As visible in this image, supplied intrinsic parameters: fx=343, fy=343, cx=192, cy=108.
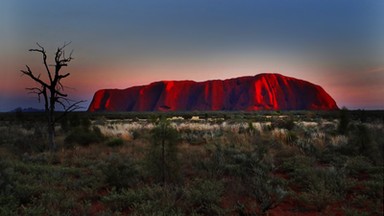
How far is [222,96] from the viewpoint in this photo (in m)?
133

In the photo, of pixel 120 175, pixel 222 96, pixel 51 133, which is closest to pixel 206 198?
pixel 120 175

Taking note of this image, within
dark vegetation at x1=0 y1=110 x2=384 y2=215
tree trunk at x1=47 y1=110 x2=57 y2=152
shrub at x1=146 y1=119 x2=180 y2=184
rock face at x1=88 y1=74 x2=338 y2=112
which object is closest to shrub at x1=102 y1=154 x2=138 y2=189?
dark vegetation at x1=0 y1=110 x2=384 y2=215

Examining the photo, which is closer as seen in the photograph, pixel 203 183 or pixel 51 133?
pixel 203 183

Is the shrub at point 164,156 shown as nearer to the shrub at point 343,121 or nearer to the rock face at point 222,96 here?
the shrub at point 343,121

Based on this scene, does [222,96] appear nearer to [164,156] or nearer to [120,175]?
[164,156]

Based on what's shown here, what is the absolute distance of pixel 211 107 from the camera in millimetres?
128625

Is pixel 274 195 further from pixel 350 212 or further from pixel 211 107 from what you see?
pixel 211 107

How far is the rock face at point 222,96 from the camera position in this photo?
404ft

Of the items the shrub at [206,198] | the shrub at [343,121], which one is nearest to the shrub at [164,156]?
the shrub at [206,198]

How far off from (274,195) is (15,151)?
433 inches

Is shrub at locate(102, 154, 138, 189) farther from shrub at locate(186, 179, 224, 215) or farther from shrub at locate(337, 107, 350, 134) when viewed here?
shrub at locate(337, 107, 350, 134)

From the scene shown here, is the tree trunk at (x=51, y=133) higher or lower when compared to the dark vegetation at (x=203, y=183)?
higher

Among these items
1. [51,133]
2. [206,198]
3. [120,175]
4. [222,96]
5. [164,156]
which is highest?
[222,96]

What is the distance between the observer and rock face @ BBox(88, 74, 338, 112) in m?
123
